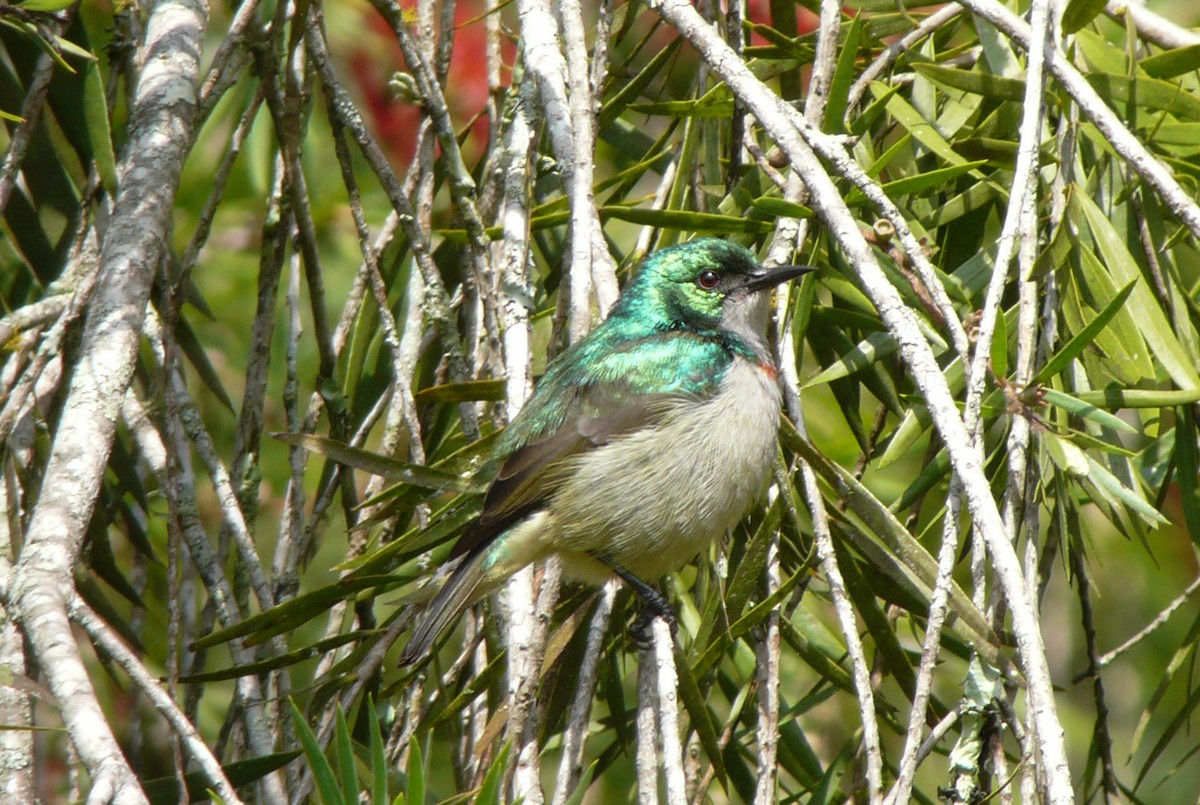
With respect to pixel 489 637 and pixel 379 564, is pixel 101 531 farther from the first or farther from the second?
pixel 489 637

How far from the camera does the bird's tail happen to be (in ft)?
8.64

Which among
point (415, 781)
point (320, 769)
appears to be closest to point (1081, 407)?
point (415, 781)

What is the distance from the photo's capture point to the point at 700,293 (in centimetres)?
343

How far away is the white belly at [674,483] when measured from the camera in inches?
116

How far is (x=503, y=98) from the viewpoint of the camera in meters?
3.11

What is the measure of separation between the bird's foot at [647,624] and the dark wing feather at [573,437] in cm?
40

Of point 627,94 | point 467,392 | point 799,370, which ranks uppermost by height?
point 627,94

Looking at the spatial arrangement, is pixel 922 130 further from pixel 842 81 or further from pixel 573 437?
pixel 573 437

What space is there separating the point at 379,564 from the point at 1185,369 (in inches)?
62.7

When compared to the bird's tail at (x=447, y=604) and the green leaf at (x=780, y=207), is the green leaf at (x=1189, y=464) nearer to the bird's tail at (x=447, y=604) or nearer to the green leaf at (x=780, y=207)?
the green leaf at (x=780, y=207)

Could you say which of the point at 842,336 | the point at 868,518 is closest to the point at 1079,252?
the point at 842,336

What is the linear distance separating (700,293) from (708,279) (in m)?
0.05

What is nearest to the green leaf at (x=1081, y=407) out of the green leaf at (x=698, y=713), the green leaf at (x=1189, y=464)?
the green leaf at (x=1189, y=464)

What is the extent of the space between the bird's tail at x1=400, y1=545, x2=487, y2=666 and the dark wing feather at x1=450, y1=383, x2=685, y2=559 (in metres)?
0.14
